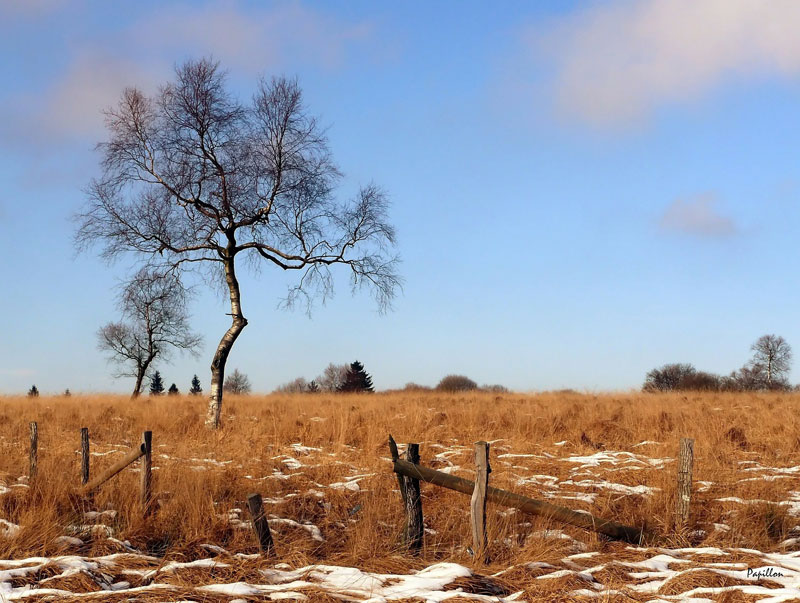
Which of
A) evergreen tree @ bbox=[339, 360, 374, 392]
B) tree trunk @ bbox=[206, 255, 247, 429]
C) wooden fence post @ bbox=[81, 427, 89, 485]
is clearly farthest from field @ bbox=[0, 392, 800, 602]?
evergreen tree @ bbox=[339, 360, 374, 392]

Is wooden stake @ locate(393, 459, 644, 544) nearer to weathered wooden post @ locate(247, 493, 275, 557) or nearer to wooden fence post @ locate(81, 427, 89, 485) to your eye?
weathered wooden post @ locate(247, 493, 275, 557)

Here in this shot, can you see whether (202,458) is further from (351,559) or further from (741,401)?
(741,401)

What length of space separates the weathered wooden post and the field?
0.63ft

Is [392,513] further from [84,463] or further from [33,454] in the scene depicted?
[33,454]

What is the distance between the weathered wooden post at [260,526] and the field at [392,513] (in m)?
0.19

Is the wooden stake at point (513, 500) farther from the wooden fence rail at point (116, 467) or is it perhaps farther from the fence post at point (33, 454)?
the fence post at point (33, 454)

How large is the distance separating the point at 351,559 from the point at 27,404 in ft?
64.1

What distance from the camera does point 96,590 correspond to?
6.09 m

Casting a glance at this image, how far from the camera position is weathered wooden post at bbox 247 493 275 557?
7.17m

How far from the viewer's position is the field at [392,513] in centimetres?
620

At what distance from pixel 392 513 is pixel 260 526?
246 centimetres

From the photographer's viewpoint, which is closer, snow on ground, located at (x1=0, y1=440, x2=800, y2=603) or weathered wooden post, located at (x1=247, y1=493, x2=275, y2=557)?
snow on ground, located at (x1=0, y1=440, x2=800, y2=603)

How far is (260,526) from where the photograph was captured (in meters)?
7.22

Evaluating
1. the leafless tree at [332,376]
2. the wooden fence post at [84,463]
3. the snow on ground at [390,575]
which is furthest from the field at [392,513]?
the leafless tree at [332,376]
